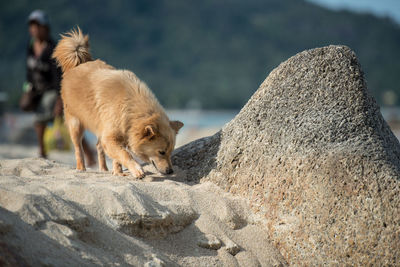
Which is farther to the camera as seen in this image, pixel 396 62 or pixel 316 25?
pixel 316 25

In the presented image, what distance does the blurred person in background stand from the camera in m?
7.29

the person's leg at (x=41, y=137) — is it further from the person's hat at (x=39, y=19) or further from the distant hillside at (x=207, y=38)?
the distant hillside at (x=207, y=38)

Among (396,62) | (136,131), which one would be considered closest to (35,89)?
(136,131)

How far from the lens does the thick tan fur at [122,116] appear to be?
4.74 m

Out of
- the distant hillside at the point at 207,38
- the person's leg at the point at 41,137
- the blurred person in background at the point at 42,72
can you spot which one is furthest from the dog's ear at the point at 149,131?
the distant hillside at the point at 207,38

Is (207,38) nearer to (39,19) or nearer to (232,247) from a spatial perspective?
(39,19)

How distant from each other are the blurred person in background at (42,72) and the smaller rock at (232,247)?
170 inches

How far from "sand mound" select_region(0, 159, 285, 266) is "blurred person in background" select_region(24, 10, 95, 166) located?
136 inches

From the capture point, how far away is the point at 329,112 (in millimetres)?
3922

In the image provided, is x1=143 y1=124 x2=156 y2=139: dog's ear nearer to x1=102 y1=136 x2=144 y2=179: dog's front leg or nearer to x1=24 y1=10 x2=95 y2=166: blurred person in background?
x1=102 y1=136 x2=144 y2=179: dog's front leg

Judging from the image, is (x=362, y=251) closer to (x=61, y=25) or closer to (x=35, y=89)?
(x=35, y=89)

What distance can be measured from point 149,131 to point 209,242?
5.83 feet

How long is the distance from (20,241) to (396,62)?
86.0m

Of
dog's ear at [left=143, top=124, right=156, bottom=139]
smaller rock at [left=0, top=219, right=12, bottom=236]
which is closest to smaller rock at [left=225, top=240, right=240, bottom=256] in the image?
smaller rock at [left=0, top=219, right=12, bottom=236]
